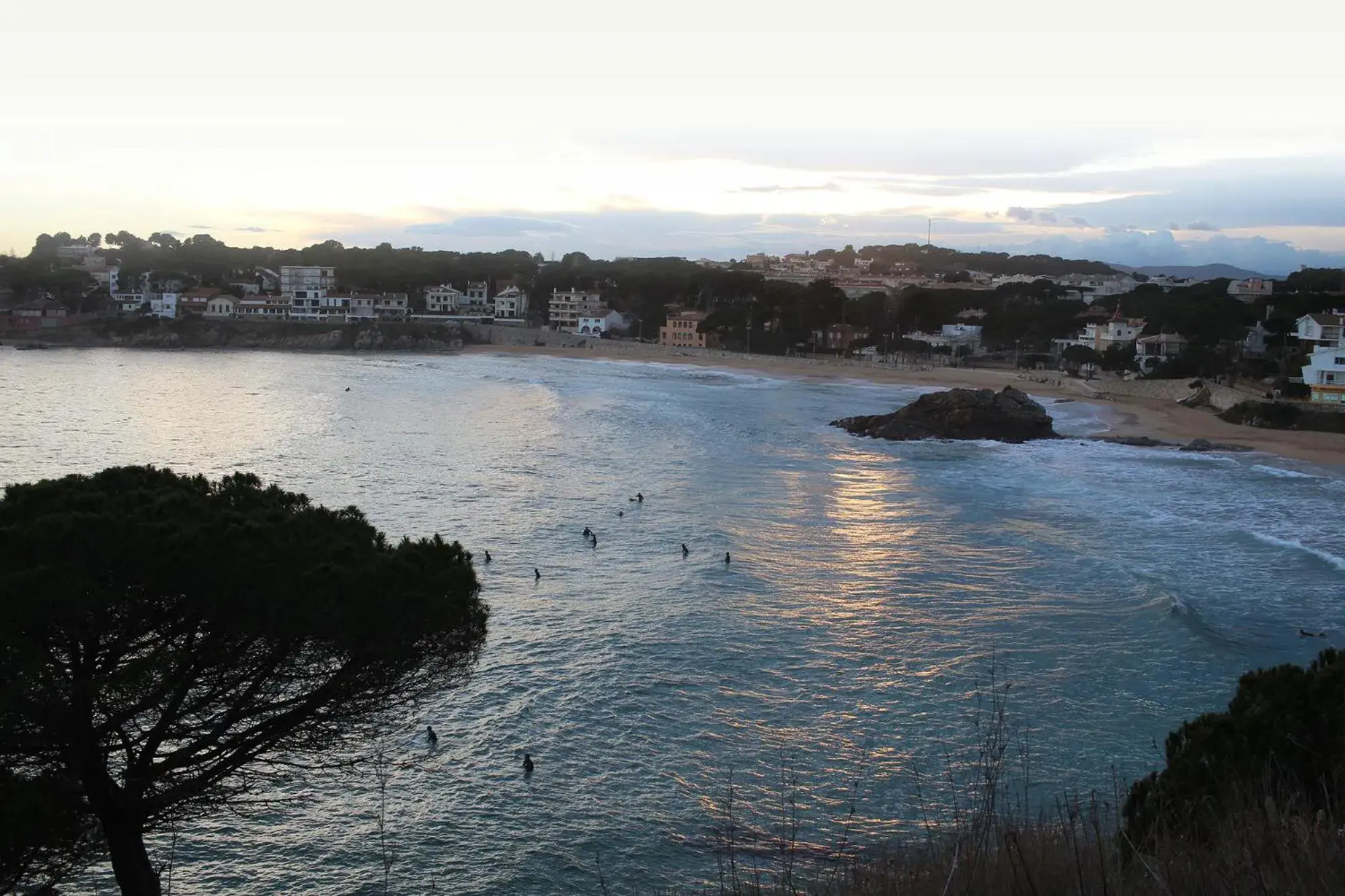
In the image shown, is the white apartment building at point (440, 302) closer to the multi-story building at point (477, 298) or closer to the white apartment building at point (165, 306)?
the multi-story building at point (477, 298)

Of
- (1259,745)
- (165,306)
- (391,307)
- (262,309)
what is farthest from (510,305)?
(1259,745)

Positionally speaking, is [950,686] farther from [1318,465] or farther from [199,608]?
[1318,465]

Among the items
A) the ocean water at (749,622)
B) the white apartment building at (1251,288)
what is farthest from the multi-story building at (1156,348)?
the white apartment building at (1251,288)

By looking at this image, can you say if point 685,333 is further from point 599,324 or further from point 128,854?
point 128,854

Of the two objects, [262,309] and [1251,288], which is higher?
[1251,288]

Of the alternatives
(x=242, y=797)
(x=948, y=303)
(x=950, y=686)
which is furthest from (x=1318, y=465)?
(x=948, y=303)
